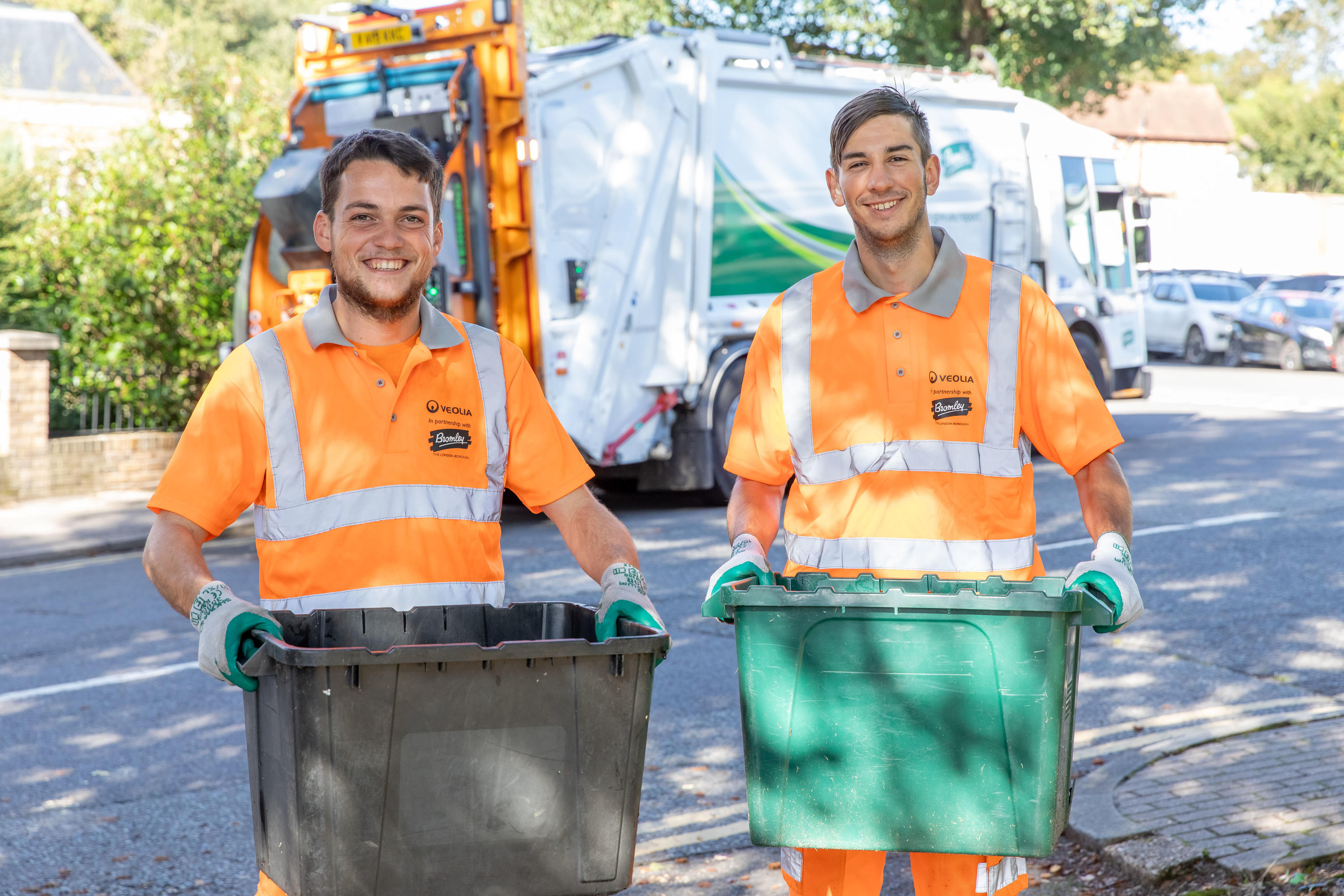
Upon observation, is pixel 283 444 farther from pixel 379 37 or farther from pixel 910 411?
pixel 379 37

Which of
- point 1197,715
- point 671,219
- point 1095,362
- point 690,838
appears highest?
point 671,219

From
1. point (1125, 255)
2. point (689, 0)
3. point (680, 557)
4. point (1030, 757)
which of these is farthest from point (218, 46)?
point (1030, 757)

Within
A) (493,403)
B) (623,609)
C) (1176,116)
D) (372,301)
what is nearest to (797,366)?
(493,403)

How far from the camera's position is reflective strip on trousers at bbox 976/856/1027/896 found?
2523 mm

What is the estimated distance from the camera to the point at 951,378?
2705mm

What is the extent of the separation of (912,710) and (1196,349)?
23.5 meters

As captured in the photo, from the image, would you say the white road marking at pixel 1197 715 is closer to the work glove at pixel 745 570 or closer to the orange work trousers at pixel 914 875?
the orange work trousers at pixel 914 875

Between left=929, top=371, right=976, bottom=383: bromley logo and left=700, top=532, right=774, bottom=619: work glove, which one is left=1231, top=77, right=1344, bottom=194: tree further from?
left=700, top=532, right=774, bottom=619: work glove

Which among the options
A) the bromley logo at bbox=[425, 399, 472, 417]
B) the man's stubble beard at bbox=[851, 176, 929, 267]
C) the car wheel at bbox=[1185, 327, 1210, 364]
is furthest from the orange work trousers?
the car wheel at bbox=[1185, 327, 1210, 364]

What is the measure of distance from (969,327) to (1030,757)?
87cm

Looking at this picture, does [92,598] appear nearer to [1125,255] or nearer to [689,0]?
[1125,255]

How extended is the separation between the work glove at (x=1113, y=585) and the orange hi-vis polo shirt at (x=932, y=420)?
0.31m

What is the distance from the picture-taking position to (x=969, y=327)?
272cm

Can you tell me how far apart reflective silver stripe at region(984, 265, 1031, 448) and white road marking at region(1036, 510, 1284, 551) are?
5709 mm
